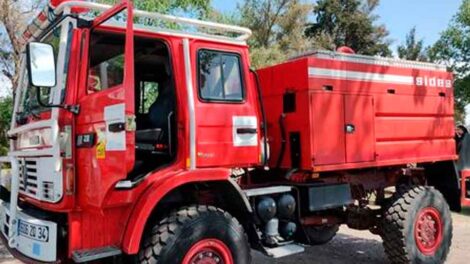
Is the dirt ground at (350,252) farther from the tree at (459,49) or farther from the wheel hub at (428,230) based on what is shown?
the tree at (459,49)

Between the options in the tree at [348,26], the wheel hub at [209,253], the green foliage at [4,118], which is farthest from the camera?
the tree at [348,26]

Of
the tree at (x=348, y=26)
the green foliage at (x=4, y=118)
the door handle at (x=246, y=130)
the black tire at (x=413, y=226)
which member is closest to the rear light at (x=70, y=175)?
the door handle at (x=246, y=130)

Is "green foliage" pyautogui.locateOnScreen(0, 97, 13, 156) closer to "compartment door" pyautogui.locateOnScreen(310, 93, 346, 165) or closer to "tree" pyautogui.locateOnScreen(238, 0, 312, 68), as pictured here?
"compartment door" pyautogui.locateOnScreen(310, 93, 346, 165)

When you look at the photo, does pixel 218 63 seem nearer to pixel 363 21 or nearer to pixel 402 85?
pixel 402 85

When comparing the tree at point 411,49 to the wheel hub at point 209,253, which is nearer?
the wheel hub at point 209,253

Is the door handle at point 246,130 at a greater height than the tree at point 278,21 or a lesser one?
lesser

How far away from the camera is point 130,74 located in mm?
4008

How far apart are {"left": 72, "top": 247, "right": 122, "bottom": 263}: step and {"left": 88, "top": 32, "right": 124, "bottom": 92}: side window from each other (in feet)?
4.45

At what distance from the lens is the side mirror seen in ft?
12.8

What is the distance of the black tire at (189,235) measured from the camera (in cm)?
432

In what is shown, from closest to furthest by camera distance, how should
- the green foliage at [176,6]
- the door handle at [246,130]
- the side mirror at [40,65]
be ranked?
the side mirror at [40,65], the door handle at [246,130], the green foliage at [176,6]

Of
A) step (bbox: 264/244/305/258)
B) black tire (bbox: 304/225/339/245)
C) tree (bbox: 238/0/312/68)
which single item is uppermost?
tree (bbox: 238/0/312/68)

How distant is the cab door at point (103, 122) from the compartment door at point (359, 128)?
2776 millimetres

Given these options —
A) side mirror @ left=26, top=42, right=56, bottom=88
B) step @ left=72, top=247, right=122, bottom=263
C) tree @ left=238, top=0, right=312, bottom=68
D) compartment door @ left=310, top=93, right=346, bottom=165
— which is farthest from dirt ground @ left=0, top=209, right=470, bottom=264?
tree @ left=238, top=0, right=312, bottom=68
